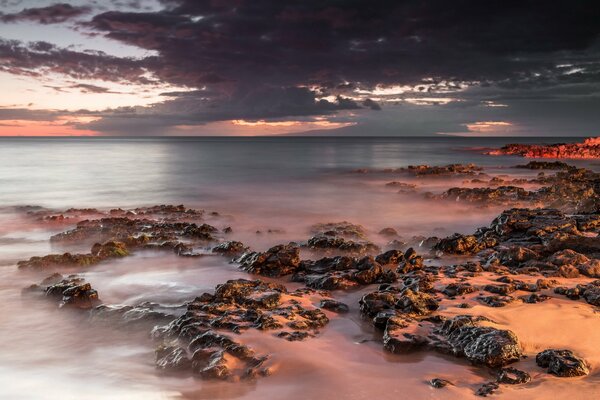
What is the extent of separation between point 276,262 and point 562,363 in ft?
18.5

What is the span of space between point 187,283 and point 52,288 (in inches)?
95.4

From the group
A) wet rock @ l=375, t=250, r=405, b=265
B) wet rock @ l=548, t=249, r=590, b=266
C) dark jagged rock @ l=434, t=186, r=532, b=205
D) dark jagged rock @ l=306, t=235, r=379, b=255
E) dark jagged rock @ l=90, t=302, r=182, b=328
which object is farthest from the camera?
dark jagged rock @ l=434, t=186, r=532, b=205

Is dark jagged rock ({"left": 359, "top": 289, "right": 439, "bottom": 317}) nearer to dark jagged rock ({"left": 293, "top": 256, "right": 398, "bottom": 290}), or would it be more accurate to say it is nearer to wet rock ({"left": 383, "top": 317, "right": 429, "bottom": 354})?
wet rock ({"left": 383, "top": 317, "right": 429, "bottom": 354})

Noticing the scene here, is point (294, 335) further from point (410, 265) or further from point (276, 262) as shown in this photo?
point (410, 265)

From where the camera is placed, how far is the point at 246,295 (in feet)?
25.8

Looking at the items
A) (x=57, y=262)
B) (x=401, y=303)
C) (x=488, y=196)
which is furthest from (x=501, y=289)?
(x=488, y=196)

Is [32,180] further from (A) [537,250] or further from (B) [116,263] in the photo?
(A) [537,250]

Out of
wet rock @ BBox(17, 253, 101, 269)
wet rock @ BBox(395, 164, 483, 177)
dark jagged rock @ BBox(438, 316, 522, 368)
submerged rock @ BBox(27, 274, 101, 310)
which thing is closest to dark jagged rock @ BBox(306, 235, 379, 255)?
wet rock @ BBox(17, 253, 101, 269)

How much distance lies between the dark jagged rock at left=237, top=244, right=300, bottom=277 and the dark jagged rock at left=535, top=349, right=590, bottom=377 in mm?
5110

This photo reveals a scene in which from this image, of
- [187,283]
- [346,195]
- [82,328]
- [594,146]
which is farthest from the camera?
[594,146]

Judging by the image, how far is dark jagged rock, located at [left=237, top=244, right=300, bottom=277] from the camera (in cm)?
971

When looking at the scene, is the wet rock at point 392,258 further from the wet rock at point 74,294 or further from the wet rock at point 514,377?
the wet rock at point 74,294

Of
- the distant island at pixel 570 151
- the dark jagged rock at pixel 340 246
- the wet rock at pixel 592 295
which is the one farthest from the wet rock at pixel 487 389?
the distant island at pixel 570 151

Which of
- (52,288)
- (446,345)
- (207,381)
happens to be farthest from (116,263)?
(446,345)
